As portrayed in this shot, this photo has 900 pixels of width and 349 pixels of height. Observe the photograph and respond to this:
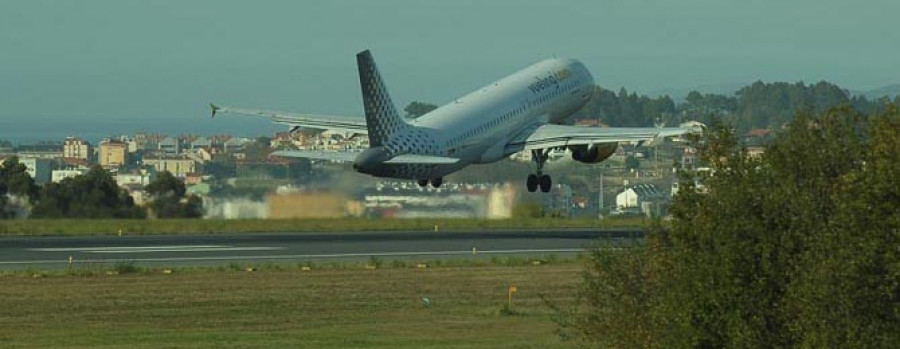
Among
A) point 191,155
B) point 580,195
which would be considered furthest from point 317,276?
point 191,155

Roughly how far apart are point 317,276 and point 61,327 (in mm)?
14260

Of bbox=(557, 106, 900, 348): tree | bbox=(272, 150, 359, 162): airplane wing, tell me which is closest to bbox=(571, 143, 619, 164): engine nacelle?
bbox=(272, 150, 359, 162): airplane wing

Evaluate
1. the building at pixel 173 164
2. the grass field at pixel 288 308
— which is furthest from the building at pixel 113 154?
the grass field at pixel 288 308

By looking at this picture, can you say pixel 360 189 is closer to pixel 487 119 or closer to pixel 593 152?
pixel 487 119

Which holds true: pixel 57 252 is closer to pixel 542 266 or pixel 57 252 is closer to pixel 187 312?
pixel 542 266

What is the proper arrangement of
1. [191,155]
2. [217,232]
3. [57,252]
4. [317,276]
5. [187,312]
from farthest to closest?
[191,155] → [217,232] → [57,252] → [317,276] → [187,312]

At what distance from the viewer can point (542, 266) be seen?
183ft

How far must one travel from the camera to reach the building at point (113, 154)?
4141 inches

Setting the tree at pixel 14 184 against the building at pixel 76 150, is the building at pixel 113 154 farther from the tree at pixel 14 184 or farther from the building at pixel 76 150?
the tree at pixel 14 184

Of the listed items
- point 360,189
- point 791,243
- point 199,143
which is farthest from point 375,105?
point 199,143

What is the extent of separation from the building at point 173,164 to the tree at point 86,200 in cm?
716

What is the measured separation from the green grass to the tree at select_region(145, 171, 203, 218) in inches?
25.3

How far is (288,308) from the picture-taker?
42.7 meters

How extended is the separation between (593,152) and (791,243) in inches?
2146
